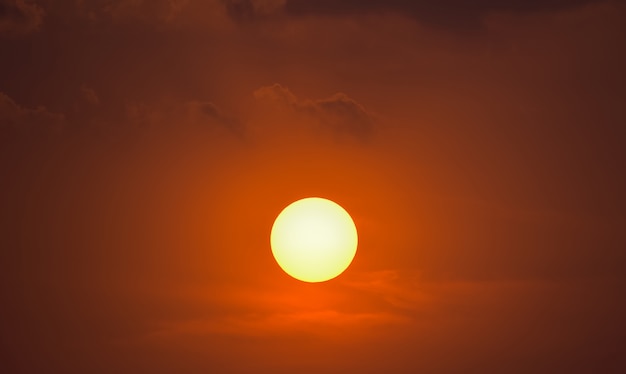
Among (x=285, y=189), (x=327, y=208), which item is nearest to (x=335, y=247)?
(x=327, y=208)

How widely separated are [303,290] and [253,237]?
129cm

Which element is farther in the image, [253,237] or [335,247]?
[253,237]

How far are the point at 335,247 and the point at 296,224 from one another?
749mm

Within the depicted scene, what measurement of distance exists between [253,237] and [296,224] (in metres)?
1.25

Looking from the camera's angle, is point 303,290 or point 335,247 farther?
point 303,290

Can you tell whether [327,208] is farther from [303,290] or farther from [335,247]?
[303,290]

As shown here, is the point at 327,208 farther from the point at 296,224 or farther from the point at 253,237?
the point at 253,237

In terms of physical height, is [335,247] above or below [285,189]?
below

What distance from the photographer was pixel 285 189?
1336 centimetres

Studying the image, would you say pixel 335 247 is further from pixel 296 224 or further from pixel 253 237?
pixel 253 237

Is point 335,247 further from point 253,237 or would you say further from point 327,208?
point 253,237

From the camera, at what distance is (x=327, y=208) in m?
12.8

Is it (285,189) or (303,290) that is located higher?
(285,189)

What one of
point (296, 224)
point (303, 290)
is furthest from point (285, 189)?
point (303, 290)
